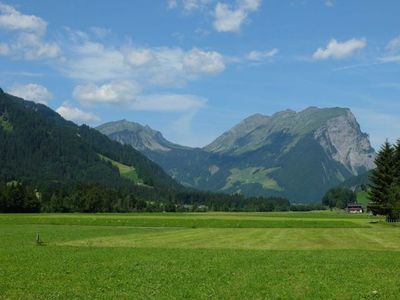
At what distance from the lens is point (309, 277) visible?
2991cm

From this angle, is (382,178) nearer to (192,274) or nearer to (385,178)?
(385,178)

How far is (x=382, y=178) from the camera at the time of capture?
10838cm

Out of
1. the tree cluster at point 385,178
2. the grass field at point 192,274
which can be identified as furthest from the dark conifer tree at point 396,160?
the grass field at point 192,274

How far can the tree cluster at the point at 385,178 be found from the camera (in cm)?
10581

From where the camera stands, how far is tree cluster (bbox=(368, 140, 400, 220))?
106 m

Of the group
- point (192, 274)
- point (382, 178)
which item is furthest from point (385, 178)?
point (192, 274)

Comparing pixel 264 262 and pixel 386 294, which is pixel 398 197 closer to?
pixel 264 262

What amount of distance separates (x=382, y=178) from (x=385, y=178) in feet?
2.29

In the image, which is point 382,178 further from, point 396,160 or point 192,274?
point 192,274

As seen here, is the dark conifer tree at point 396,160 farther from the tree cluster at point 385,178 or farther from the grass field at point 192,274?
the grass field at point 192,274

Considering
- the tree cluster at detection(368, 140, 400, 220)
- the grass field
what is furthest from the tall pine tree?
the grass field

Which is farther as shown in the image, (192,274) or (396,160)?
(396,160)

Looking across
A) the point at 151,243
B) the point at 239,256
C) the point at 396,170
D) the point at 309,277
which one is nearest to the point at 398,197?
the point at 396,170

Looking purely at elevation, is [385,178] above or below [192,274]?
above
